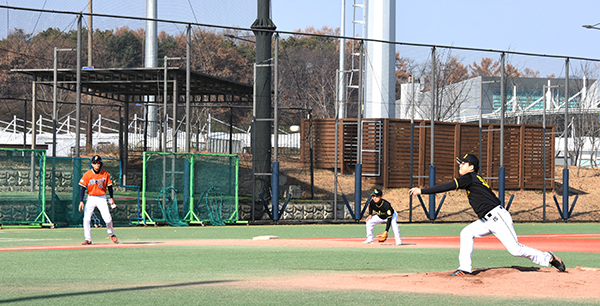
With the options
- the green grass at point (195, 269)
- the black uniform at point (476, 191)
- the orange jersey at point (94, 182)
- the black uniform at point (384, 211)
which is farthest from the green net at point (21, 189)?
the black uniform at point (476, 191)

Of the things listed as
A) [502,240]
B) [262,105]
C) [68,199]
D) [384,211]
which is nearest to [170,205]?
[68,199]

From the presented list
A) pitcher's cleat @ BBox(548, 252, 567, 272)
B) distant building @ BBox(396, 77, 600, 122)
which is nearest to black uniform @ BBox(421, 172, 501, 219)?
pitcher's cleat @ BBox(548, 252, 567, 272)

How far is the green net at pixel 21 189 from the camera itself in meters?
17.9

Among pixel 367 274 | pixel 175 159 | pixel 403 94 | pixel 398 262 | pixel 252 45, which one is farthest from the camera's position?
pixel 403 94

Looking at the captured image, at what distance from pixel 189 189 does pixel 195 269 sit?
11007 mm

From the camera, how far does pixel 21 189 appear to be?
18.3 m

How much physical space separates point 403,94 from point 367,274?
65.2 feet

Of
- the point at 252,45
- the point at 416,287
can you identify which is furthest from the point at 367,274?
the point at 252,45

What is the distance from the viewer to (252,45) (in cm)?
2308

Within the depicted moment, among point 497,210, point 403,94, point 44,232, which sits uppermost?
point 403,94

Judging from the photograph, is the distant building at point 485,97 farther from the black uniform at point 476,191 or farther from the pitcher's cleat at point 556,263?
the pitcher's cleat at point 556,263

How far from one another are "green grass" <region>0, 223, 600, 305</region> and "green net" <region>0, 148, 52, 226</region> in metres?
1.65

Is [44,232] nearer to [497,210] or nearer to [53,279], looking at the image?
[53,279]

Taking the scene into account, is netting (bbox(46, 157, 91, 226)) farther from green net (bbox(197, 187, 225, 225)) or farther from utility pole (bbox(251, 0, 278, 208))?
utility pole (bbox(251, 0, 278, 208))
